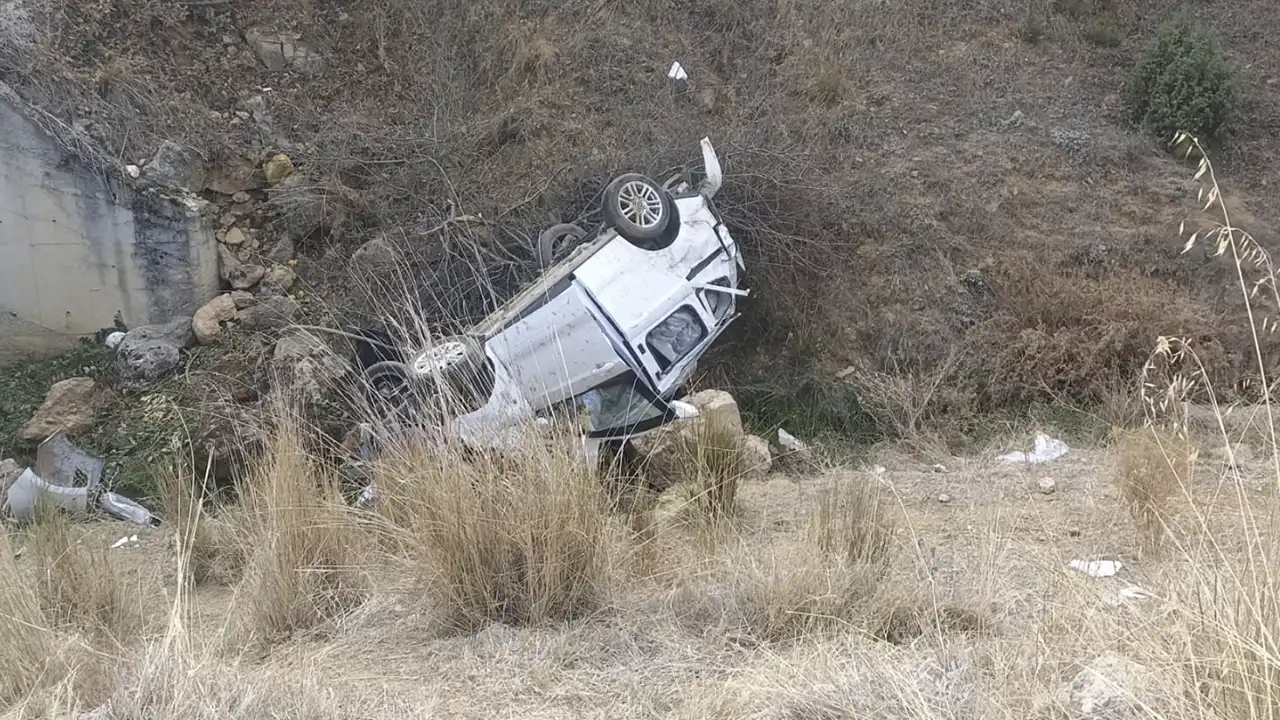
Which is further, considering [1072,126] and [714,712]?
[1072,126]

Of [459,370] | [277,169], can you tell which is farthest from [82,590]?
[277,169]

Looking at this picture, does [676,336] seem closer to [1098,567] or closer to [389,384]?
[389,384]

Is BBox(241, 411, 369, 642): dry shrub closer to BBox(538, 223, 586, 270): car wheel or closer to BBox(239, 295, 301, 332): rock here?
BBox(538, 223, 586, 270): car wheel

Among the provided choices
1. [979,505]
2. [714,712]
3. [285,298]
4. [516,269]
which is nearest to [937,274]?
[516,269]

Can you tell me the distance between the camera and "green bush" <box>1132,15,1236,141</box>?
11219mm

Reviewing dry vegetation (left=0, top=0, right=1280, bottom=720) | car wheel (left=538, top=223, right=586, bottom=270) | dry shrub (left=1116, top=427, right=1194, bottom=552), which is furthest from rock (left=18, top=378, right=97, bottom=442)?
dry shrub (left=1116, top=427, right=1194, bottom=552)

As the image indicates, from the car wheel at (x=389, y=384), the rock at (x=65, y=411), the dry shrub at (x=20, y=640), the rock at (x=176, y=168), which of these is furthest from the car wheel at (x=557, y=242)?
the dry shrub at (x=20, y=640)

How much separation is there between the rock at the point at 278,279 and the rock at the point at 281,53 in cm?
296

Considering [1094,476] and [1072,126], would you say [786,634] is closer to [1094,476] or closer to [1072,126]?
[1094,476]

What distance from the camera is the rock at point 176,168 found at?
987cm

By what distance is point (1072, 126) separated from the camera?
1162 centimetres

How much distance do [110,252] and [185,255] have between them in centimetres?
69

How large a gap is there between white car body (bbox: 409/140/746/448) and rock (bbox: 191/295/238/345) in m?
3.92

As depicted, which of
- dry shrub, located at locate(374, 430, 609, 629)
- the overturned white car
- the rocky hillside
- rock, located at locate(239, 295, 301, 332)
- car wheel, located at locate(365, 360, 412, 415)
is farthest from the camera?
rock, located at locate(239, 295, 301, 332)
